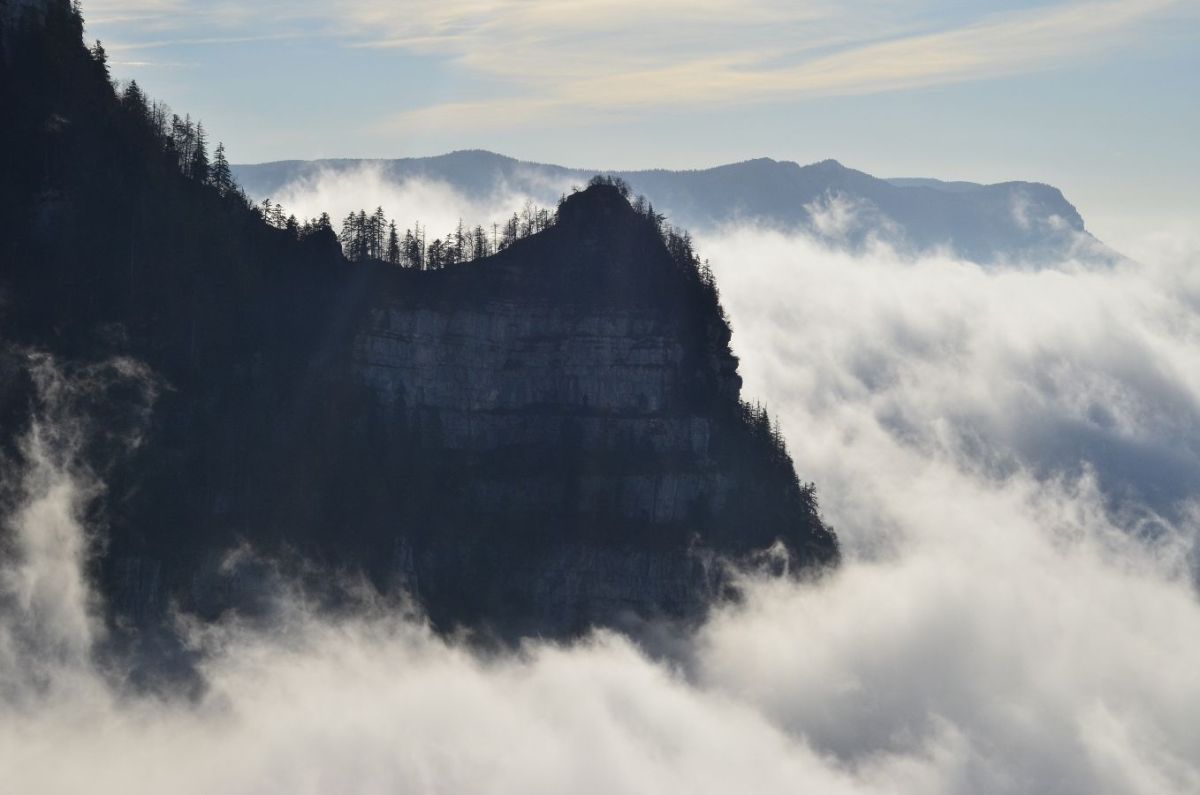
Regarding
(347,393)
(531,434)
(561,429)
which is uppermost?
(347,393)

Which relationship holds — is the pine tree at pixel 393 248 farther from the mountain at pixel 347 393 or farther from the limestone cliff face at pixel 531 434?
the limestone cliff face at pixel 531 434

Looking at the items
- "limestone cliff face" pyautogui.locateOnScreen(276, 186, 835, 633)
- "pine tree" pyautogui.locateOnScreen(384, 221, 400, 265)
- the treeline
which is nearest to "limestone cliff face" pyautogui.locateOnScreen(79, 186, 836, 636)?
"limestone cliff face" pyautogui.locateOnScreen(276, 186, 835, 633)

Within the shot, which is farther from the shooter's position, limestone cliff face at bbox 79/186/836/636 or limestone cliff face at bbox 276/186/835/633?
limestone cliff face at bbox 276/186/835/633

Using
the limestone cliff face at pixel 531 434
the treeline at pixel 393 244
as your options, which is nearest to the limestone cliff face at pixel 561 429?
the limestone cliff face at pixel 531 434

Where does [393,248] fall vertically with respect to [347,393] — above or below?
above

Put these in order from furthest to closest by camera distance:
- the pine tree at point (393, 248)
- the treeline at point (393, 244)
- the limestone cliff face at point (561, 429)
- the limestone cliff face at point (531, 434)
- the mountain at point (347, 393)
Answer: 1. the pine tree at point (393, 248)
2. the treeline at point (393, 244)
3. the limestone cliff face at point (561, 429)
4. the limestone cliff face at point (531, 434)
5. the mountain at point (347, 393)

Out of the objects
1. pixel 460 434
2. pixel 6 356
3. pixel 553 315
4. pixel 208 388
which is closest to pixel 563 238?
pixel 553 315

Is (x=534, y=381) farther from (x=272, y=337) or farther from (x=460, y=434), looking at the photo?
(x=272, y=337)

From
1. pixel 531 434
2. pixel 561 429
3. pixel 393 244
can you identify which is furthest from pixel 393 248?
pixel 561 429

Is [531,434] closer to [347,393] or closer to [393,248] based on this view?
[347,393]

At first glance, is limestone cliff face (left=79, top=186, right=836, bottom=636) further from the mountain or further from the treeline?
the treeline
